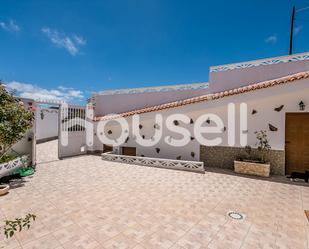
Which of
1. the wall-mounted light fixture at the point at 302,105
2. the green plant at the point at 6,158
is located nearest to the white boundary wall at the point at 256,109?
the wall-mounted light fixture at the point at 302,105

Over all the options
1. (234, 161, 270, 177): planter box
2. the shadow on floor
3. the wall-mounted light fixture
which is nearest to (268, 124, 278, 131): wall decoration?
the wall-mounted light fixture

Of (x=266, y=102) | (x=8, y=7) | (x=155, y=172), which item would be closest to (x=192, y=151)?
(x=155, y=172)

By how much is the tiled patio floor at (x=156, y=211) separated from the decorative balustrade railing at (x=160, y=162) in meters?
0.96

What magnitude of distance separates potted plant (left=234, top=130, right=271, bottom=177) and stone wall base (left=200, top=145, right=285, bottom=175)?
0.19 m

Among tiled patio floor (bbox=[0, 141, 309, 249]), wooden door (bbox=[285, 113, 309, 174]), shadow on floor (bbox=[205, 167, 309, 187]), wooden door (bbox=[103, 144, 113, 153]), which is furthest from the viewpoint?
wooden door (bbox=[103, 144, 113, 153])

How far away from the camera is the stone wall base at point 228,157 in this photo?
370 inches

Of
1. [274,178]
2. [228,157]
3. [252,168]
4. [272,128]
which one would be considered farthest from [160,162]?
[272,128]

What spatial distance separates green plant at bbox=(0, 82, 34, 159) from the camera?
704 centimetres

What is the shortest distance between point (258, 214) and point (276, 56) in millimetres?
9503

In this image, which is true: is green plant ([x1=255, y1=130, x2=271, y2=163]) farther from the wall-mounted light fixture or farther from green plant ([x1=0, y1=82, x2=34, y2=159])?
green plant ([x1=0, y1=82, x2=34, y2=159])

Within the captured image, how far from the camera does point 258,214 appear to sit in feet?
17.7

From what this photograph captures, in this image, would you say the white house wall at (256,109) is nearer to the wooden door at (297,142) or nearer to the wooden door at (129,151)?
the wooden door at (297,142)

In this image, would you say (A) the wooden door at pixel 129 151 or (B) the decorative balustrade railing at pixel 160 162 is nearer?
(B) the decorative balustrade railing at pixel 160 162

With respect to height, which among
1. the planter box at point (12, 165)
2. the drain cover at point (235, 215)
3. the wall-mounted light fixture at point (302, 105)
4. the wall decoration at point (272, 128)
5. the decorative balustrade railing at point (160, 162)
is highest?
the wall-mounted light fixture at point (302, 105)
